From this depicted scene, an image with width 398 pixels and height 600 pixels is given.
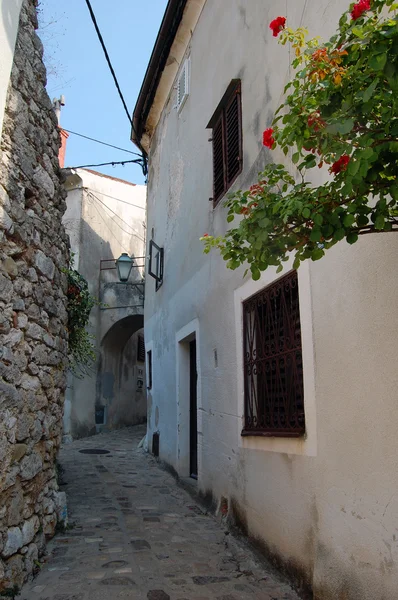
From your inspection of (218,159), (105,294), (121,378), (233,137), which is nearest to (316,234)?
(233,137)

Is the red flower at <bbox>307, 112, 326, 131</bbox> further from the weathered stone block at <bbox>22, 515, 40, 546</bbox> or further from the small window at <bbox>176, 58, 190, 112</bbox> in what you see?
the small window at <bbox>176, 58, 190, 112</bbox>

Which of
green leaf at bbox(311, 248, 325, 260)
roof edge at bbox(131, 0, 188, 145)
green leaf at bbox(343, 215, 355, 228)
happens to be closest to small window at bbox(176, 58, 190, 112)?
roof edge at bbox(131, 0, 188, 145)

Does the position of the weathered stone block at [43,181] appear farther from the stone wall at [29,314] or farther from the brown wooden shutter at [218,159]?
the brown wooden shutter at [218,159]

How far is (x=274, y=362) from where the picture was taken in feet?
13.1

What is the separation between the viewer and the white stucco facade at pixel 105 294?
12578mm

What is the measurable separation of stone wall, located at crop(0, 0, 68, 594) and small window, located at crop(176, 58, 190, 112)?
360 centimetres

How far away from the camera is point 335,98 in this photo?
5.90 ft

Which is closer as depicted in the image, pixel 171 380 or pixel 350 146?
A: pixel 350 146

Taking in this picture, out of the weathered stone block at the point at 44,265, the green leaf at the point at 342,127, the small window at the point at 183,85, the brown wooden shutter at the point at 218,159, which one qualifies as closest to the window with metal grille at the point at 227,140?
the brown wooden shutter at the point at 218,159

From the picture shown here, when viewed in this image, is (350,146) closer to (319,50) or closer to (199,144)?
(319,50)

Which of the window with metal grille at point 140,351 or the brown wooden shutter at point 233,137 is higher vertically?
the brown wooden shutter at point 233,137

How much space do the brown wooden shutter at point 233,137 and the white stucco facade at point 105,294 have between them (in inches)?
297

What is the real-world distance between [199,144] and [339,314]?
428 cm

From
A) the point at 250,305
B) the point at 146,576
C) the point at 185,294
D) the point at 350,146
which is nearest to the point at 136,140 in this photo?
the point at 185,294
